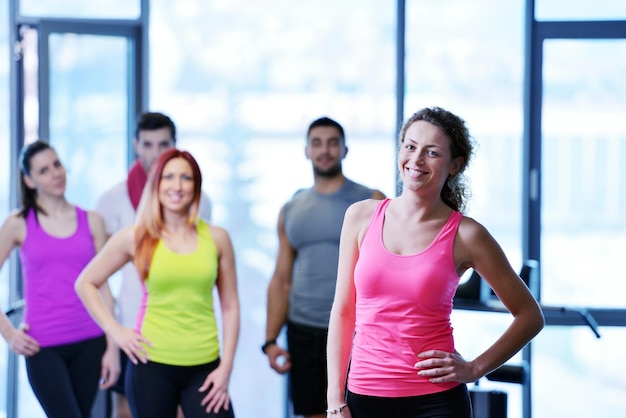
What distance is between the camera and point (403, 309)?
2.19 m

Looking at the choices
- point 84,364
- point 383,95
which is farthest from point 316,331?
point 383,95

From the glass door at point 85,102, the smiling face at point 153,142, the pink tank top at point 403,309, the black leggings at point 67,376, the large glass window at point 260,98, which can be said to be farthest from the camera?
the large glass window at point 260,98

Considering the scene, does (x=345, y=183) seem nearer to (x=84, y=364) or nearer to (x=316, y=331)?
(x=316, y=331)

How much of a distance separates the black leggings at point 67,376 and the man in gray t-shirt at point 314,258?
0.70 m

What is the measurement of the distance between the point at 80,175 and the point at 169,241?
5.81 ft

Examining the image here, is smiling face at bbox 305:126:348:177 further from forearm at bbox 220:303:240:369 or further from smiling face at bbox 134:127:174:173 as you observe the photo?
forearm at bbox 220:303:240:369

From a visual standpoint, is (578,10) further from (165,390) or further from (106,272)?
(165,390)

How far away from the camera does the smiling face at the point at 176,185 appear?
121 inches

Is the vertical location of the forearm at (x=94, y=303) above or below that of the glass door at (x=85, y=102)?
below

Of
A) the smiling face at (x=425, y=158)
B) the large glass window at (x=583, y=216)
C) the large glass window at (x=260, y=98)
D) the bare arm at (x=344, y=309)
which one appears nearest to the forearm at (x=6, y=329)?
the large glass window at (x=260, y=98)

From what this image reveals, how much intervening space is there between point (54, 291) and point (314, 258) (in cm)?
102

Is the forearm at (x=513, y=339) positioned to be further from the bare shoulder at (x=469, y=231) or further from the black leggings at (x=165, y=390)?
the black leggings at (x=165, y=390)

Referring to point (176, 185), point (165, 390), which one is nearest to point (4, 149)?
point (176, 185)

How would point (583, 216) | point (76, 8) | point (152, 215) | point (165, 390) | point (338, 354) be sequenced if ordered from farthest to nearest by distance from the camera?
point (583, 216), point (76, 8), point (152, 215), point (165, 390), point (338, 354)
